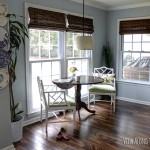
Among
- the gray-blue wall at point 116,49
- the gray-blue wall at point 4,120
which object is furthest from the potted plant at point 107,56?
the gray-blue wall at point 4,120

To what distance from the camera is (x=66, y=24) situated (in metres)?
4.17

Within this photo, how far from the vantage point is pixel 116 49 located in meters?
5.32

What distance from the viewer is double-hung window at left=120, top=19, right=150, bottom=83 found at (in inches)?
190

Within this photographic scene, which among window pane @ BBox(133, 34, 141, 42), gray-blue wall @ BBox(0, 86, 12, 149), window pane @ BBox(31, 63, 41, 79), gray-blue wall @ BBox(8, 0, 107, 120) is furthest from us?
window pane @ BBox(133, 34, 141, 42)

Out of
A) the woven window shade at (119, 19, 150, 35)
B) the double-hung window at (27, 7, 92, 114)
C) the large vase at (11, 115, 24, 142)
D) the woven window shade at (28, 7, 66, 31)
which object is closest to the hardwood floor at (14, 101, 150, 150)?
the large vase at (11, 115, 24, 142)

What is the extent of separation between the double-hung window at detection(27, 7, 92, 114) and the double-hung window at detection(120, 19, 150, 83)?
53.2 inches

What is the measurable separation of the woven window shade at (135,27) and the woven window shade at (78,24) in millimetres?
841

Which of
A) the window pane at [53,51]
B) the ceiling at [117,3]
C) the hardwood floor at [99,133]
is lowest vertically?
the hardwood floor at [99,133]

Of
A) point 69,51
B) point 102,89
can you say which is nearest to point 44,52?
point 69,51

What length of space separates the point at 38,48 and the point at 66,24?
836 mm

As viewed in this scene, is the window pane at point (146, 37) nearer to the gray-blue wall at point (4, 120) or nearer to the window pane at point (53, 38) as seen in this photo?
the window pane at point (53, 38)

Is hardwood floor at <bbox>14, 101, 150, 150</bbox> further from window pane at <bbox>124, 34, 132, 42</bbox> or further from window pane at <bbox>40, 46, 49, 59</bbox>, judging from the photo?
window pane at <bbox>124, 34, 132, 42</bbox>

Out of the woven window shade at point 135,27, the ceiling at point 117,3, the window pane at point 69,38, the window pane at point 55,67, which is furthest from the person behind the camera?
the woven window shade at point 135,27

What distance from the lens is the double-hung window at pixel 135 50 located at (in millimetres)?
4828
